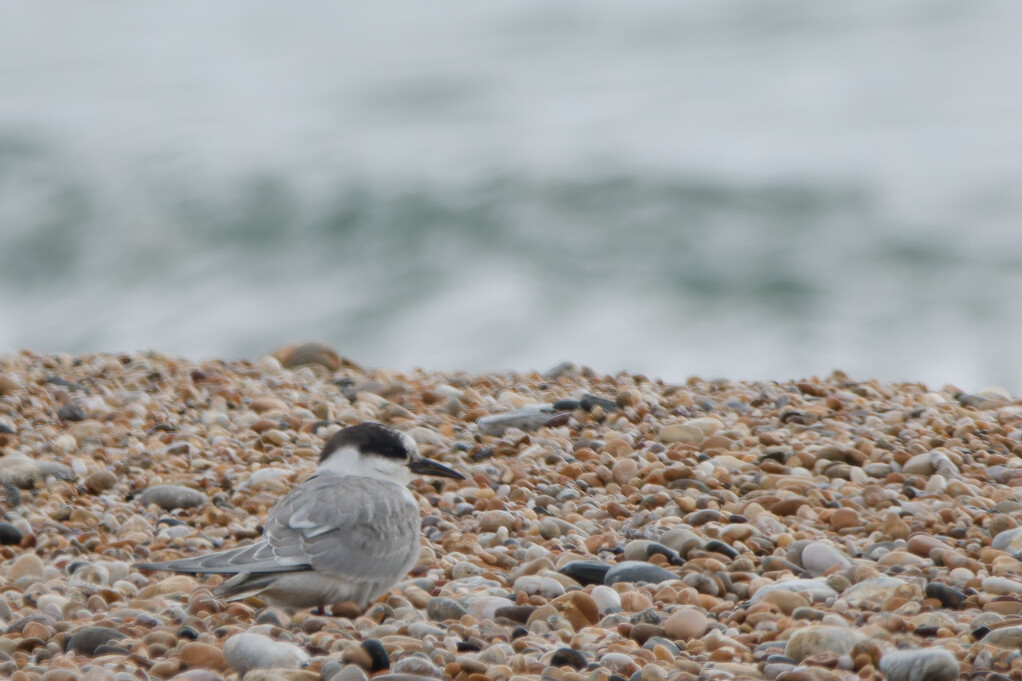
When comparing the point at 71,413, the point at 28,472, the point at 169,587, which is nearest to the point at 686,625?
the point at 169,587

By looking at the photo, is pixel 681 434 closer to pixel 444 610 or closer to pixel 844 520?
pixel 844 520

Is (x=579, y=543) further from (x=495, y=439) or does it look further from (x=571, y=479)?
(x=495, y=439)

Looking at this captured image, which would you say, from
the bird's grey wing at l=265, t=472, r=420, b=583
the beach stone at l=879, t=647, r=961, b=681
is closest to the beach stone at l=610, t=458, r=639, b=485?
the bird's grey wing at l=265, t=472, r=420, b=583

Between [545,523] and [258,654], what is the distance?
149cm

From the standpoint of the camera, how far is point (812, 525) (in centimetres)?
A: 463

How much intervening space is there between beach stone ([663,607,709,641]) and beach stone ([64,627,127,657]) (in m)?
1.56

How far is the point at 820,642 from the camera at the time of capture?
3.41 metres

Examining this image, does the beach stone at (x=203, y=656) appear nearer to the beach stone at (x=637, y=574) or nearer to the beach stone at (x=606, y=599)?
the beach stone at (x=606, y=599)

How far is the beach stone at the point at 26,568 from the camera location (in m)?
4.24

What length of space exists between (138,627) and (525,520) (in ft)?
5.01

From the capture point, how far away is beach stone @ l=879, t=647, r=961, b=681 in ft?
10.5

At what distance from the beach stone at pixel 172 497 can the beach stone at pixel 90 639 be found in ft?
4.42

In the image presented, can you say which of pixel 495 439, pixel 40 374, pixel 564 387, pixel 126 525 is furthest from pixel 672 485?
pixel 40 374

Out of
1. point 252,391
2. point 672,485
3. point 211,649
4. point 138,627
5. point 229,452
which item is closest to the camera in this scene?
point 211,649
